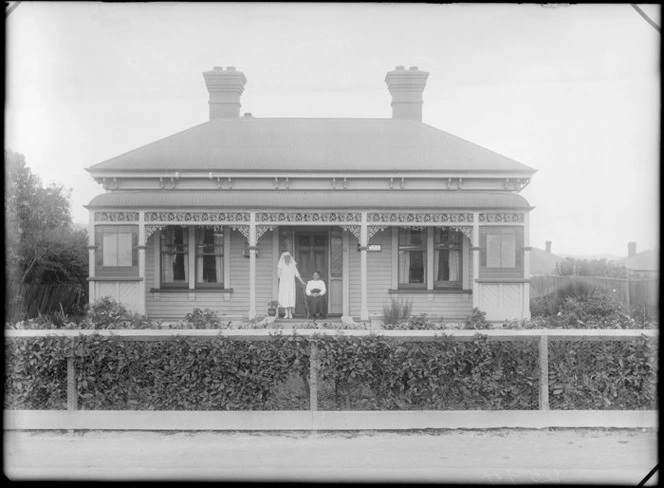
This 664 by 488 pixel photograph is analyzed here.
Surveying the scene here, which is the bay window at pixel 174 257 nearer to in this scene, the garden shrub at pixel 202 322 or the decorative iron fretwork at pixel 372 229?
the decorative iron fretwork at pixel 372 229

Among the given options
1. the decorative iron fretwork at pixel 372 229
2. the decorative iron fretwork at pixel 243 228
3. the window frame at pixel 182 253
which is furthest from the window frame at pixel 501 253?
the window frame at pixel 182 253

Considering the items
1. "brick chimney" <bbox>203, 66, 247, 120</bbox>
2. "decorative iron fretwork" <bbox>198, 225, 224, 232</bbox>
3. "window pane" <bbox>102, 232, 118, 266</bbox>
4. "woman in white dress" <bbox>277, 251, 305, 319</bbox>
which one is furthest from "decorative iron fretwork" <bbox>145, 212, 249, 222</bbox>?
"brick chimney" <bbox>203, 66, 247, 120</bbox>

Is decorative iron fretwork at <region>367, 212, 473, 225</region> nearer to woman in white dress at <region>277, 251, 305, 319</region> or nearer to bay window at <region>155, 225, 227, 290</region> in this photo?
woman in white dress at <region>277, 251, 305, 319</region>

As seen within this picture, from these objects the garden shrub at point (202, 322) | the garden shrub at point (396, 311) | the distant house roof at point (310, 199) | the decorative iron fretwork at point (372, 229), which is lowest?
the garden shrub at point (396, 311)

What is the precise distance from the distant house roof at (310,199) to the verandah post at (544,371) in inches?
368

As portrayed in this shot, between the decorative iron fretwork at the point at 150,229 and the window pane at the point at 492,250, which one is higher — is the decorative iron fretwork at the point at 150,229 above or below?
above

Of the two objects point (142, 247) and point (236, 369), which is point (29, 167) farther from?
point (236, 369)

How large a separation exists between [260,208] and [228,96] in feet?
18.3

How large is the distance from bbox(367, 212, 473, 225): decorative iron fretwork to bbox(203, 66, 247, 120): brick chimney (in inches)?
257

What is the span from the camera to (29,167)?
14492 mm

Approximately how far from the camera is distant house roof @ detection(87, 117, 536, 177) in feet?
52.5

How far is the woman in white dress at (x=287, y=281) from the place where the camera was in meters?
15.4

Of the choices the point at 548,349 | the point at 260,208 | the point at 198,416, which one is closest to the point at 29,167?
the point at 260,208

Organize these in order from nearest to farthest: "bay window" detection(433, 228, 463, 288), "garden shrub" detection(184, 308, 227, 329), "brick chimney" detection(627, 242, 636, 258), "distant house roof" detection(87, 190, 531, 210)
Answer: "garden shrub" detection(184, 308, 227, 329) → "distant house roof" detection(87, 190, 531, 210) → "bay window" detection(433, 228, 463, 288) → "brick chimney" detection(627, 242, 636, 258)
